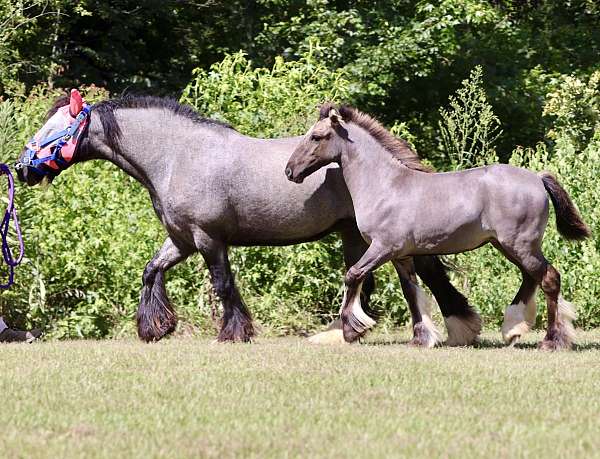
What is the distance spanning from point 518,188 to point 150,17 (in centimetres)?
1631

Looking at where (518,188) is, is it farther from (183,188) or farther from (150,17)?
(150,17)

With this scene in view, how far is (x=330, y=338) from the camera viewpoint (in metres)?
9.91

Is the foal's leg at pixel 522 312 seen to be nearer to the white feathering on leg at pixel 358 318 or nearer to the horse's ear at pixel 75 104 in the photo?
the white feathering on leg at pixel 358 318

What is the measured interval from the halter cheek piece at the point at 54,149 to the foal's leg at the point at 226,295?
1543 mm

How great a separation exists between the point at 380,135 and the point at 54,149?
9.74ft

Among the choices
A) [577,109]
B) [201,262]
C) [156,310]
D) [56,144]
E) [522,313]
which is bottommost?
[577,109]

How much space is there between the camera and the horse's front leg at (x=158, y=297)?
10.1m

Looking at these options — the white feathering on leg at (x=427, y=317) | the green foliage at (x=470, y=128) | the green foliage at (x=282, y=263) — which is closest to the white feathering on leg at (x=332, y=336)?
the white feathering on leg at (x=427, y=317)

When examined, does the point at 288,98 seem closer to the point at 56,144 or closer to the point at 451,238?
the point at 56,144

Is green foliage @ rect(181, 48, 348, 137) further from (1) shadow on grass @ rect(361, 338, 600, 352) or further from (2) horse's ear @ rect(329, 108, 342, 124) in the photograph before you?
(1) shadow on grass @ rect(361, 338, 600, 352)

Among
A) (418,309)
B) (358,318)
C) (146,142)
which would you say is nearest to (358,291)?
(358,318)

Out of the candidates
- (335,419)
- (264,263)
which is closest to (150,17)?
(264,263)

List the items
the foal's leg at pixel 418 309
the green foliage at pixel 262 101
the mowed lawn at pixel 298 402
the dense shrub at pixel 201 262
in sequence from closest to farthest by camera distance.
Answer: the mowed lawn at pixel 298 402, the foal's leg at pixel 418 309, the dense shrub at pixel 201 262, the green foliage at pixel 262 101

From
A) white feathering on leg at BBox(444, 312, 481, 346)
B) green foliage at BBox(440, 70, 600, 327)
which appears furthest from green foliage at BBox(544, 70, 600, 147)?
white feathering on leg at BBox(444, 312, 481, 346)
